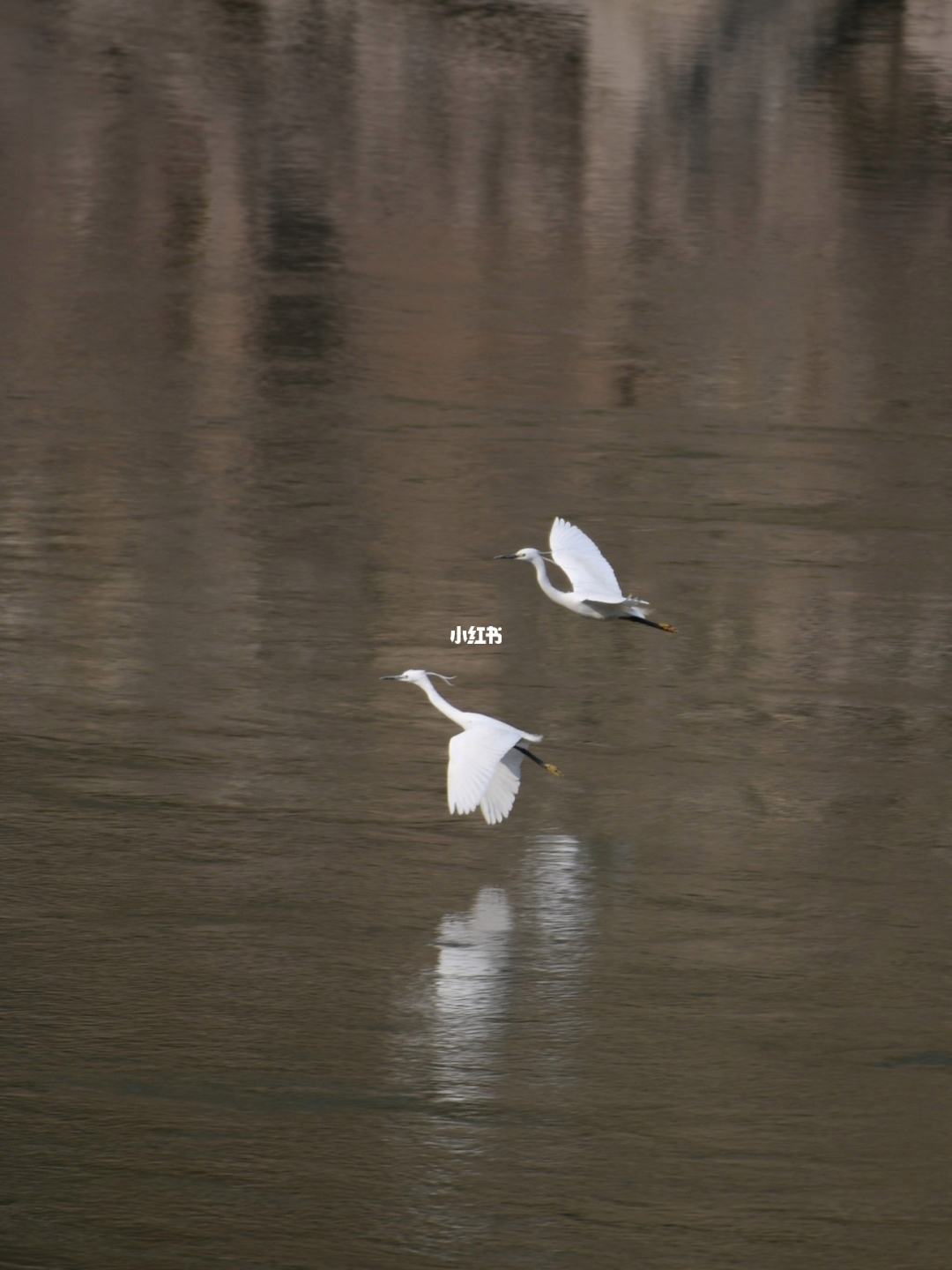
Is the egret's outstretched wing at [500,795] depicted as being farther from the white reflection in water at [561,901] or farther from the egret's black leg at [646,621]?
A: the egret's black leg at [646,621]

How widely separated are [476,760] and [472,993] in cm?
119

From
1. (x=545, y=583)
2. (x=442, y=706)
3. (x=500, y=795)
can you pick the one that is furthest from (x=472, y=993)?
(x=545, y=583)

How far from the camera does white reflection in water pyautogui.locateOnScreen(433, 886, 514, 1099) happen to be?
Answer: 29.9 feet

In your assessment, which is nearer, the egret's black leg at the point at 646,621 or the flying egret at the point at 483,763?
the flying egret at the point at 483,763

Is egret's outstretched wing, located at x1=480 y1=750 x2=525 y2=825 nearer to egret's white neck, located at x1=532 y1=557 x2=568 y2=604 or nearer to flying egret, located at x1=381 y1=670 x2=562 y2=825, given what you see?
flying egret, located at x1=381 y1=670 x2=562 y2=825

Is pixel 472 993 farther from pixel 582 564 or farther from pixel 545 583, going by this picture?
pixel 582 564

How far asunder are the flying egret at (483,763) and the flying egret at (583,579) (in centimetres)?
158

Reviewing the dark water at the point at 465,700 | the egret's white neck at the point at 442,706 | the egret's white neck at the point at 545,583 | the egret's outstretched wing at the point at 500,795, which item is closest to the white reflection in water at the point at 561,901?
the dark water at the point at 465,700

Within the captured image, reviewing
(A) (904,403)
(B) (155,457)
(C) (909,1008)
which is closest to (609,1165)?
(C) (909,1008)

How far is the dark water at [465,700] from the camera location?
8.52 m

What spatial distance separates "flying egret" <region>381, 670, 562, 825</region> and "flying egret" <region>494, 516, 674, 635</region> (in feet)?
5.19

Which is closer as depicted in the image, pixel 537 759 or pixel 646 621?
pixel 537 759

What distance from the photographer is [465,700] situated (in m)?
12.8

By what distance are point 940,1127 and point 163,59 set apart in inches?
917
